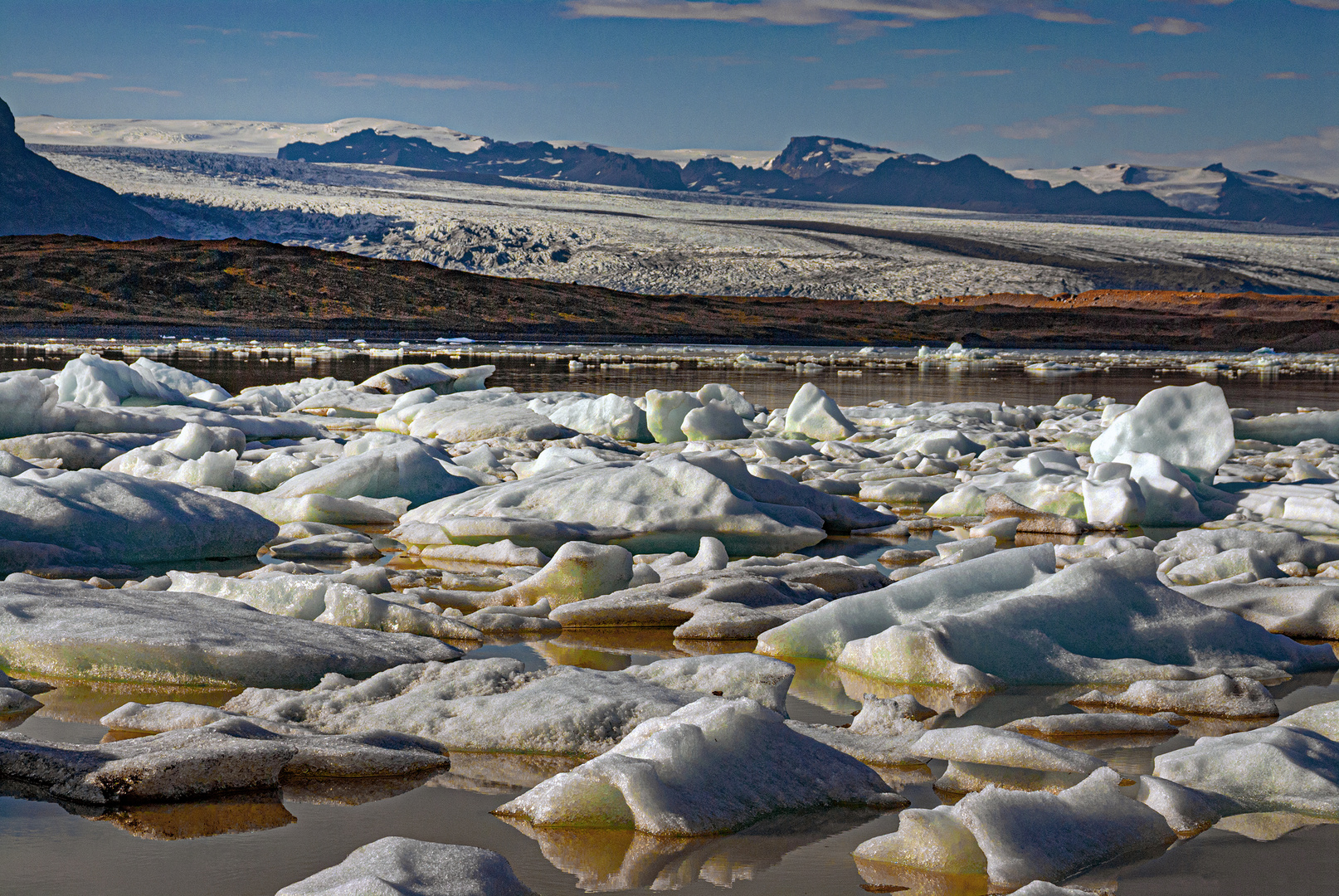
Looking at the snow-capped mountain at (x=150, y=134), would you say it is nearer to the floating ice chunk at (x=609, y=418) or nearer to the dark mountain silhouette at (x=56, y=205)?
the dark mountain silhouette at (x=56, y=205)

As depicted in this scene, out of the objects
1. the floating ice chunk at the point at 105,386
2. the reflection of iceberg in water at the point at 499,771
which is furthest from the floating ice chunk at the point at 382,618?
the floating ice chunk at the point at 105,386

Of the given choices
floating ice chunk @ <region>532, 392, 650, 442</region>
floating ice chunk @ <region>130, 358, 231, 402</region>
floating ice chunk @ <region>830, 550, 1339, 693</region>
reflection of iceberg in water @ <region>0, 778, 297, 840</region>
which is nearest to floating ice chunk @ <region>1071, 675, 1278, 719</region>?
floating ice chunk @ <region>830, 550, 1339, 693</region>

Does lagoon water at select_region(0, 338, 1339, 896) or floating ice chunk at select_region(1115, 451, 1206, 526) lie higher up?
lagoon water at select_region(0, 338, 1339, 896)

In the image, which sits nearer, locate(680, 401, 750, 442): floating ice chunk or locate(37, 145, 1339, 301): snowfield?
locate(680, 401, 750, 442): floating ice chunk

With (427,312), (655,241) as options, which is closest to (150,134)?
(655,241)

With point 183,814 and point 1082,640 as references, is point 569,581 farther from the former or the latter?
point 183,814

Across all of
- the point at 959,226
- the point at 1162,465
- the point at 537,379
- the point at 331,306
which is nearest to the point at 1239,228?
the point at 959,226

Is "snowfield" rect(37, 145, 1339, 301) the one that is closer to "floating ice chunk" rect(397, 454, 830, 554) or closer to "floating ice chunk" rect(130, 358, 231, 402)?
"floating ice chunk" rect(130, 358, 231, 402)
